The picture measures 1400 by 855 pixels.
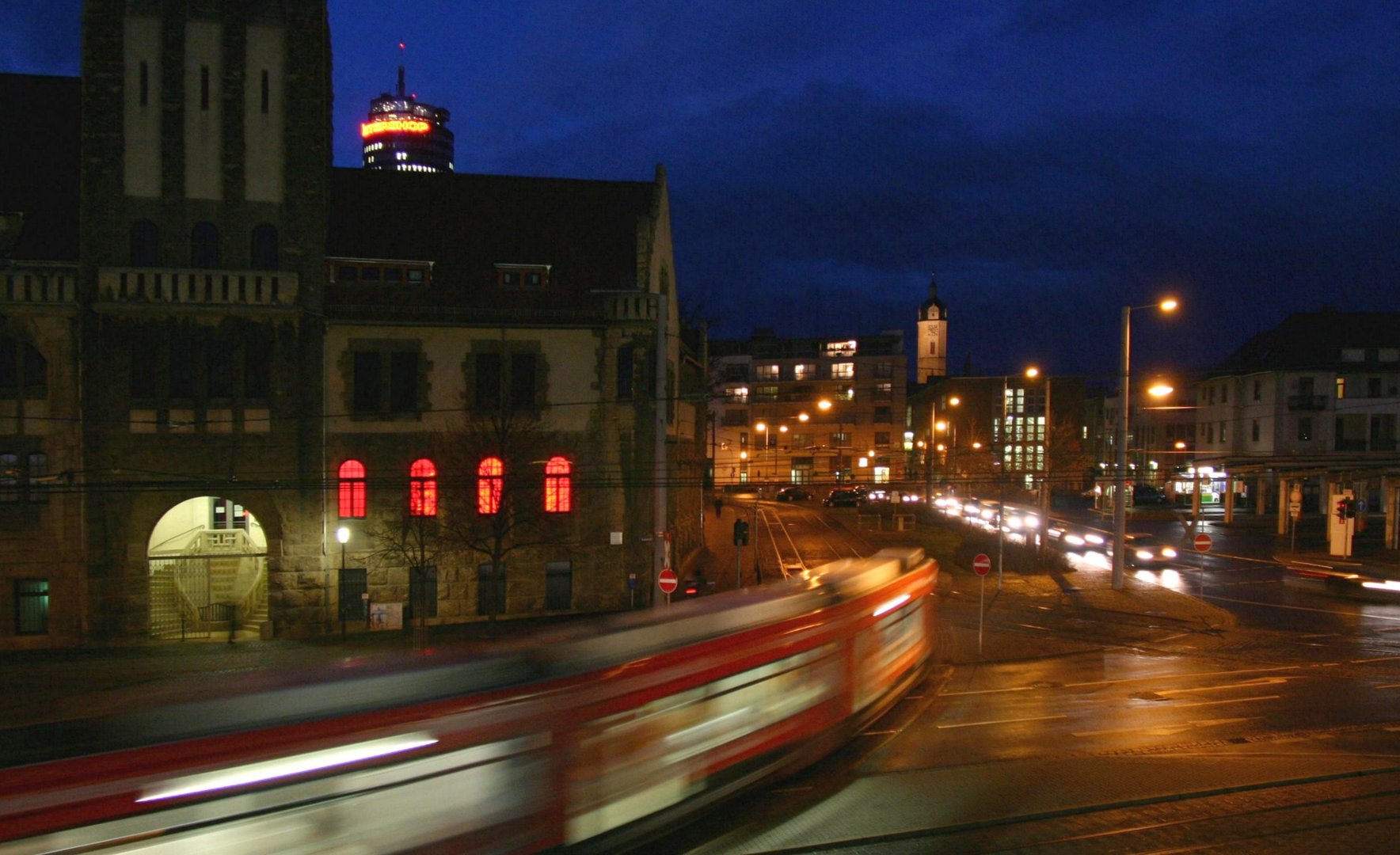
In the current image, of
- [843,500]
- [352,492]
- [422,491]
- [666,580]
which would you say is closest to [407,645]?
[422,491]

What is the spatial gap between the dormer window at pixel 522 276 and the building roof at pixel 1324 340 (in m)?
52.6

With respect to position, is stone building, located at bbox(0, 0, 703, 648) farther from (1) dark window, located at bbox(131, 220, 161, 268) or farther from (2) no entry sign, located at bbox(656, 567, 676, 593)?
(2) no entry sign, located at bbox(656, 567, 676, 593)

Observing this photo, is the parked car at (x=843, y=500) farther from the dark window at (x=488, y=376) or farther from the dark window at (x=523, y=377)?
the dark window at (x=488, y=376)

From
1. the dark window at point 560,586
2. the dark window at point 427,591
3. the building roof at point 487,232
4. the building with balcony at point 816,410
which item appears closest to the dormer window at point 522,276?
the building roof at point 487,232

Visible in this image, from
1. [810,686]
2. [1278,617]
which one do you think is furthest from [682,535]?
[810,686]

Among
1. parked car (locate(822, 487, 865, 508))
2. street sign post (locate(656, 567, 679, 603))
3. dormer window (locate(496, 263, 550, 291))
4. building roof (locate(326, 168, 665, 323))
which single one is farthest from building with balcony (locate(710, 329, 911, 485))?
street sign post (locate(656, 567, 679, 603))

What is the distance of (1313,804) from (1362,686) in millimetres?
11496

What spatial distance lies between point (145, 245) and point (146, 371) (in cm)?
408

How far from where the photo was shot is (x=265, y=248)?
30.9 m

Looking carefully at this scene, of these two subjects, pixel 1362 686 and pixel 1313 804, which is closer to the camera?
pixel 1313 804

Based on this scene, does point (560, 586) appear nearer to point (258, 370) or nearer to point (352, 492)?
point (352, 492)

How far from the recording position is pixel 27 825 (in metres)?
5.43

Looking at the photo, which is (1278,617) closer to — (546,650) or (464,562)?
(464,562)

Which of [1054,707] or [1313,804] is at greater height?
[1313,804]
